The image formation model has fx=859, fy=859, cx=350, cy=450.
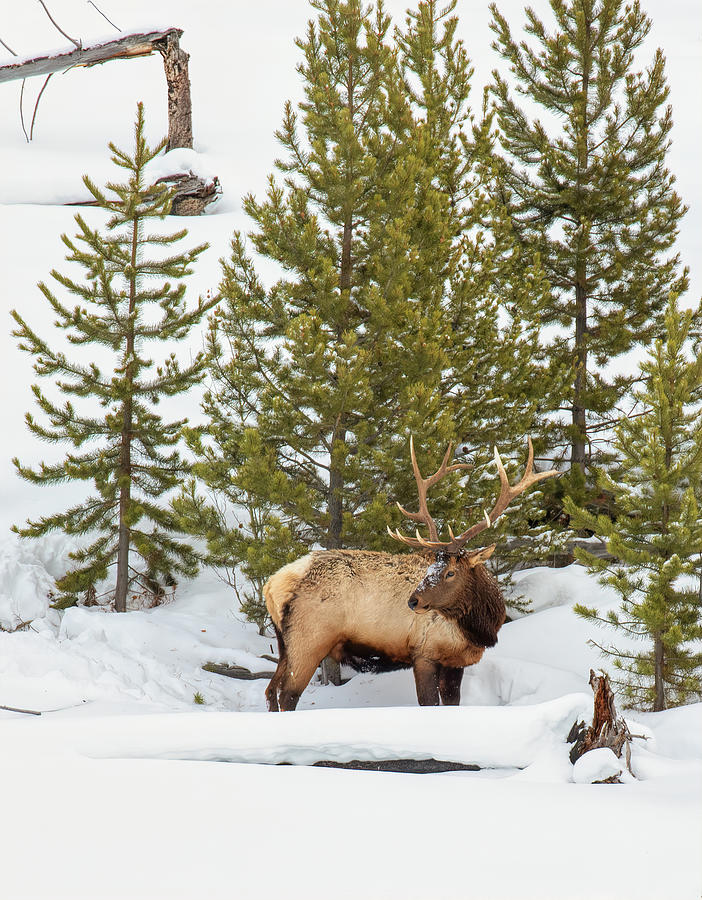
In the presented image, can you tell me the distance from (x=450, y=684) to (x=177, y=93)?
14474 millimetres

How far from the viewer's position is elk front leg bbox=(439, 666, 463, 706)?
23.4ft

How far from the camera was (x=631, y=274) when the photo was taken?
41.6ft

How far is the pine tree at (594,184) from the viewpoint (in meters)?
11.8

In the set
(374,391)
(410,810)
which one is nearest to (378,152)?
(374,391)

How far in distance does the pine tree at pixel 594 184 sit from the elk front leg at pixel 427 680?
18.2 ft

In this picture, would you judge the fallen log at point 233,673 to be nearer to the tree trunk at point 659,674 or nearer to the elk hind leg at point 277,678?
the elk hind leg at point 277,678

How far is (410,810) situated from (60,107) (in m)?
26.9

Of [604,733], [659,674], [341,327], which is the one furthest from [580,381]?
[604,733]

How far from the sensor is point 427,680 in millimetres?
6906

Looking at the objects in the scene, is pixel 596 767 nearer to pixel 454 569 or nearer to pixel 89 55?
pixel 454 569

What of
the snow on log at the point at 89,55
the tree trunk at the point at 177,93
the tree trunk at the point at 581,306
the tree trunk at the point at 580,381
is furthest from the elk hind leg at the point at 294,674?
the tree trunk at the point at 177,93

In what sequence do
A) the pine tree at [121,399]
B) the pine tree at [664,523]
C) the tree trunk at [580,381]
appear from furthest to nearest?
the tree trunk at [580,381] → the pine tree at [121,399] → the pine tree at [664,523]

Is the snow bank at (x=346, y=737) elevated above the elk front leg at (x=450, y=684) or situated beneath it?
elevated above

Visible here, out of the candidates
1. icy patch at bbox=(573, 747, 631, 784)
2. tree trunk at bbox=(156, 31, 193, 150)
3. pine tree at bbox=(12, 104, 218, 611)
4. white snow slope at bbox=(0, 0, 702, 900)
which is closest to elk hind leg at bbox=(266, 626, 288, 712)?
white snow slope at bbox=(0, 0, 702, 900)
